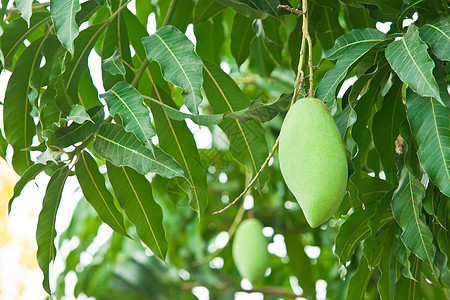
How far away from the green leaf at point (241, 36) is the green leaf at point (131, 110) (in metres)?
0.52

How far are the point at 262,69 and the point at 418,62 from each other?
33.5 inches

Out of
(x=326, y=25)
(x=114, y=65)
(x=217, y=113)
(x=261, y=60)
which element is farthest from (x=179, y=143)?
(x=261, y=60)

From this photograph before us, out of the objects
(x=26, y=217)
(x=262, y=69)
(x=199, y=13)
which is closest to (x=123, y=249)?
(x=262, y=69)

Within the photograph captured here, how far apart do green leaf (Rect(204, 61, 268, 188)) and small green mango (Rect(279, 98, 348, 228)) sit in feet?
1.08

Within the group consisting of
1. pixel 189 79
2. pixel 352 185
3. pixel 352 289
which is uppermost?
pixel 189 79

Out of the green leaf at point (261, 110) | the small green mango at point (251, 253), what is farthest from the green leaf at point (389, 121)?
the small green mango at point (251, 253)

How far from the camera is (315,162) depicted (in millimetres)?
615

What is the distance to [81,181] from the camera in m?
0.97

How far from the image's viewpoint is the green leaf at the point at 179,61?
76 centimetres

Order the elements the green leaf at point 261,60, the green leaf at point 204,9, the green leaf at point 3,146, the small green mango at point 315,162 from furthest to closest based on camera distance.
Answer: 1. the green leaf at point 261,60
2. the green leaf at point 204,9
3. the green leaf at point 3,146
4. the small green mango at point 315,162

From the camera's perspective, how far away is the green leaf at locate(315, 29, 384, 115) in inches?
30.3

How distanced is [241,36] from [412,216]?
62 centimetres

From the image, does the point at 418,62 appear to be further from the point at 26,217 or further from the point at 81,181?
the point at 26,217

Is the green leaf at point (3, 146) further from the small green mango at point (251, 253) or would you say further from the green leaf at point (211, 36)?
the small green mango at point (251, 253)
